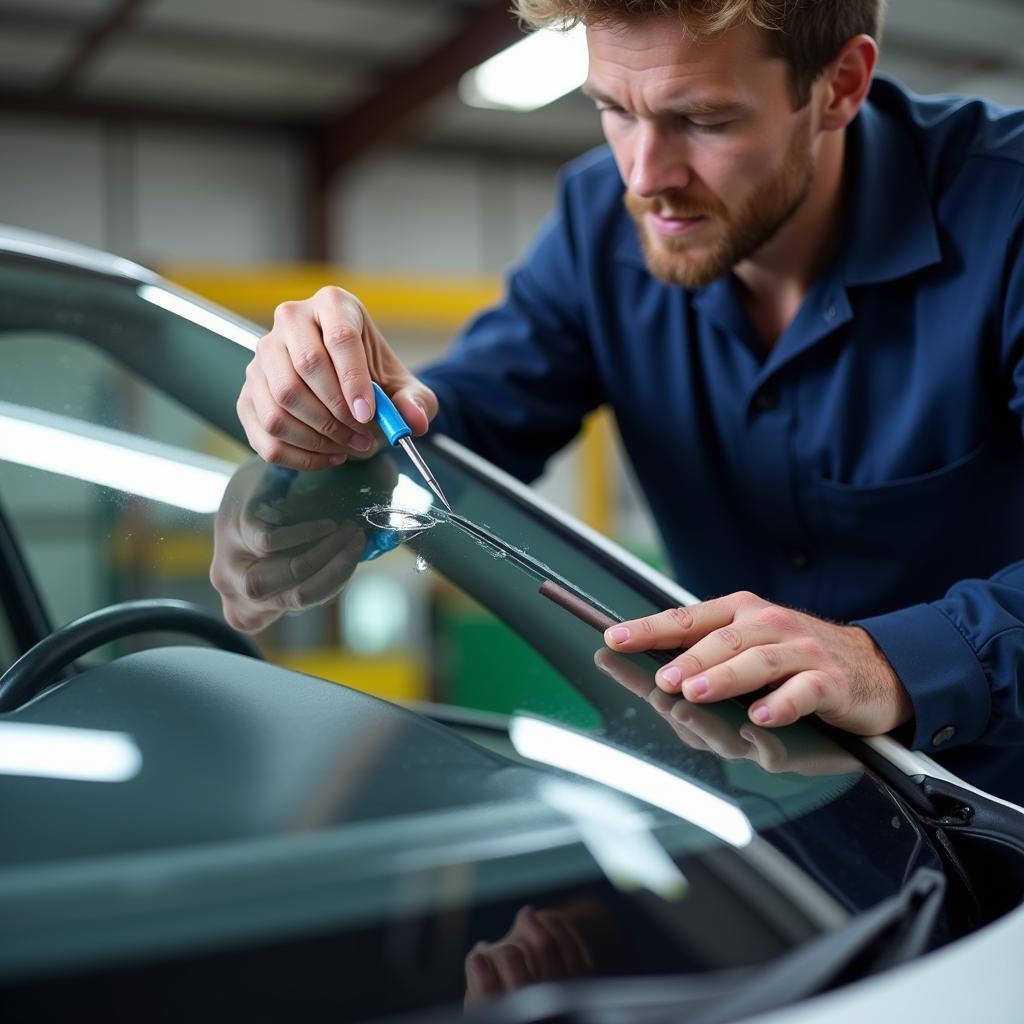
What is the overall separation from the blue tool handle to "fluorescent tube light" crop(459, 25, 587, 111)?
176 inches

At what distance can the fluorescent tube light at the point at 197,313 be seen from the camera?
4.07 ft

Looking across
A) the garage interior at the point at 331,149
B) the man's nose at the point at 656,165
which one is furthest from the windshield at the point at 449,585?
the garage interior at the point at 331,149

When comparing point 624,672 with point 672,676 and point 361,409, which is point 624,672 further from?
point 361,409

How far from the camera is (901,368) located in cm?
139

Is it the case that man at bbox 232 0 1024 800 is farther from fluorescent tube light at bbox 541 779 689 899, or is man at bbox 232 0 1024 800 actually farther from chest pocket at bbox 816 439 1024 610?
fluorescent tube light at bbox 541 779 689 899

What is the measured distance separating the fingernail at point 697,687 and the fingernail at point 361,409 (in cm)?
41

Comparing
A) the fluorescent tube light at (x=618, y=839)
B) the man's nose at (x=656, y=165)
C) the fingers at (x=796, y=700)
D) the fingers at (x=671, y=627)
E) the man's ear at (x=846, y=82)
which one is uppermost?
the man's ear at (x=846, y=82)

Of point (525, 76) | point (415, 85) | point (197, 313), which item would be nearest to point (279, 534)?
point (197, 313)

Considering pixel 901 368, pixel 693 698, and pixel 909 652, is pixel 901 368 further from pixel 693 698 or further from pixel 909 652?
pixel 693 698

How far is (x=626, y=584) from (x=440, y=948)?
0.51 meters

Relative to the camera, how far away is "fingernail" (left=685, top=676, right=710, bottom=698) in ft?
2.71

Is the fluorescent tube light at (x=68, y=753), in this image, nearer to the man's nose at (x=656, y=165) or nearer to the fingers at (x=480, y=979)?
the fingers at (x=480, y=979)

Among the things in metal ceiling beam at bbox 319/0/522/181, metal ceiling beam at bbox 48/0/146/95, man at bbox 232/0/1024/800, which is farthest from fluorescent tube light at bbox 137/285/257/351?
metal ceiling beam at bbox 48/0/146/95

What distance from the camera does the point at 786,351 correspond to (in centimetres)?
142
